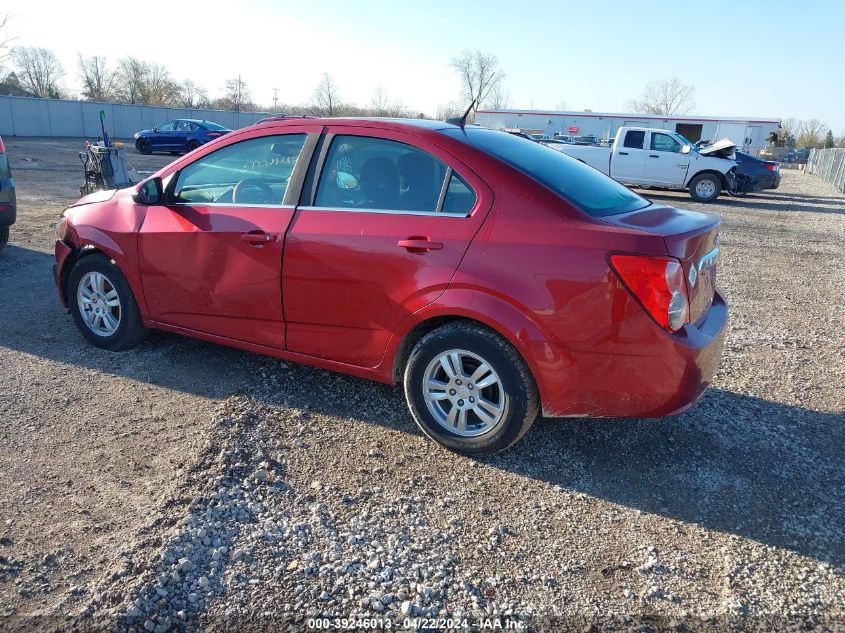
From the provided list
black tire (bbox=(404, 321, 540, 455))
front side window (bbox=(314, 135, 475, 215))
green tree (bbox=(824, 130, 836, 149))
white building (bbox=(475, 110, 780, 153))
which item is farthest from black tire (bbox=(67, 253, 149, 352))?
green tree (bbox=(824, 130, 836, 149))

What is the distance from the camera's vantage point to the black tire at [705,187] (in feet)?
58.8

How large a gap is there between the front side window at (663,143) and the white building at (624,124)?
79.9 ft

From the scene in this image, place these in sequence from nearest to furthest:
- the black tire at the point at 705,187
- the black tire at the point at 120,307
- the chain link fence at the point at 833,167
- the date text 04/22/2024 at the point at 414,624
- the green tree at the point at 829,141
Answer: the date text 04/22/2024 at the point at 414,624, the black tire at the point at 120,307, the black tire at the point at 705,187, the chain link fence at the point at 833,167, the green tree at the point at 829,141

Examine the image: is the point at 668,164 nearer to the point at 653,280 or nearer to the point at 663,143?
the point at 663,143

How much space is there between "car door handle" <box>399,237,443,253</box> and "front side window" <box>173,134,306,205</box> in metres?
0.97

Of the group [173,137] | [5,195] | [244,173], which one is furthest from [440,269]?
[173,137]

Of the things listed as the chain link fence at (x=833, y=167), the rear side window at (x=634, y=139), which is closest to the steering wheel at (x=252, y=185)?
the rear side window at (x=634, y=139)

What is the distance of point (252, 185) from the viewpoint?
4.07 meters

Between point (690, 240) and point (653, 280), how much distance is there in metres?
0.36

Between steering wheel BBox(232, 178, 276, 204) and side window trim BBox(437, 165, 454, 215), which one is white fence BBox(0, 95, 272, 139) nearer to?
steering wheel BBox(232, 178, 276, 204)

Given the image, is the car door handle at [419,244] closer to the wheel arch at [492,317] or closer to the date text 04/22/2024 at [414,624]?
the wheel arch at [492,317]

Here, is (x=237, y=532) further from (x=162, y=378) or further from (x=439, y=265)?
(x=162, y=378)

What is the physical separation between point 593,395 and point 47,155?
28.0 metres

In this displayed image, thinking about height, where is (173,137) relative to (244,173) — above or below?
above
